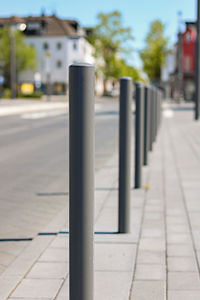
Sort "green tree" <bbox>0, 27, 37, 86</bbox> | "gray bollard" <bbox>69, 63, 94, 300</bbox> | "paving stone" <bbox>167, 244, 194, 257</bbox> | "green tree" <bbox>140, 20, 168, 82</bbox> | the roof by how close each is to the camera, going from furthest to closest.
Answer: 1. the roof
2. "green tree" <bbox>0, 27, 37, 86</bbox>
3. "green tree" <bbox>140, 20, 168, 82</bbox>
4. "paving stone" <bbox>167, 244, 194, 257</bbox>
5. "gray bollard" <bbox>69, 63, 94, 300</bbox>

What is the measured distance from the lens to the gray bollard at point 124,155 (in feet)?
14.9

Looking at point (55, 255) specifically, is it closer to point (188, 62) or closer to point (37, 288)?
point (37, 288)

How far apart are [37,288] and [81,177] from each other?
1.18 m

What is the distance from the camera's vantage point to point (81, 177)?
2.48m

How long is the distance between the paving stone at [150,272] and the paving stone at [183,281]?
0.22ft

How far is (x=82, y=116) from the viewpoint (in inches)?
96.3

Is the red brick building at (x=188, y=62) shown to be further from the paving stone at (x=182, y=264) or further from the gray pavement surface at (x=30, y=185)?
the paving stone at (x=182, y=264)

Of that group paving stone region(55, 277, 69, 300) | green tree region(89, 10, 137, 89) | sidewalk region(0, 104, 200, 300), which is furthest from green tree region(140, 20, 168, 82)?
paving stone region(55, 277, 69, 300)

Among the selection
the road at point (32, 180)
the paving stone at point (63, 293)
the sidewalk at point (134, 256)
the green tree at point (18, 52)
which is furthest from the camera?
the green tree at point (18, 52)

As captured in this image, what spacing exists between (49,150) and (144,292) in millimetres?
8822

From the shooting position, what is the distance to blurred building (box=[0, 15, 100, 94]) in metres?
81.9

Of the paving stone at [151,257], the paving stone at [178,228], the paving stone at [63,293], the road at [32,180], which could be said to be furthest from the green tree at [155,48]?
the paving stone at [63,293]

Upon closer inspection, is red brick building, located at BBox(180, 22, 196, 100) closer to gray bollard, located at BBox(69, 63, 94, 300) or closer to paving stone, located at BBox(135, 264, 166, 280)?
paving stone, located at BBox(135, 264, 166, 280)

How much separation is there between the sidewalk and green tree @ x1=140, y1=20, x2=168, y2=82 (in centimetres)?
6277
